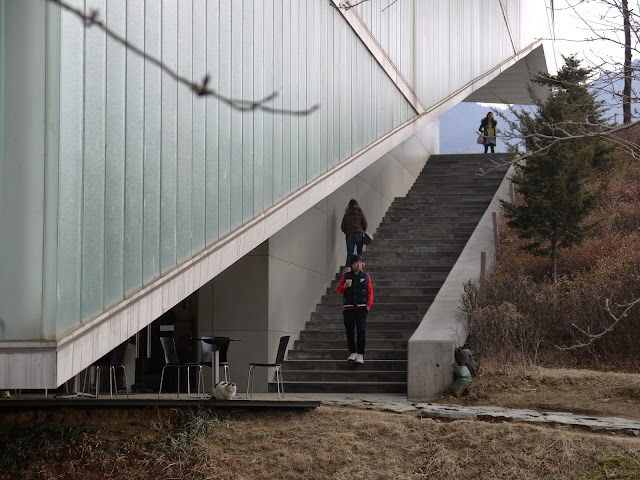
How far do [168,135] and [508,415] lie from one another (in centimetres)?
433

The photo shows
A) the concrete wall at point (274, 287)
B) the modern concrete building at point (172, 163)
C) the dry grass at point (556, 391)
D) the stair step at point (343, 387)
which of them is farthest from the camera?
the concrete wall at point (274, 287)

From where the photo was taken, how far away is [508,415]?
9766mm

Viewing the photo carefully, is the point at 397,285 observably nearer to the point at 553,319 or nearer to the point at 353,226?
the point at 353,226

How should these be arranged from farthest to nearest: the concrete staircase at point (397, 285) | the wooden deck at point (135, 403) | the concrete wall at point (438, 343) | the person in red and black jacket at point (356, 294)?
the concrete staircase at point (397, 285)
the person in red and black jacket at point (356, 294)
the concrete wall at point (438, 343)
the wooden deck at point (135, 403)

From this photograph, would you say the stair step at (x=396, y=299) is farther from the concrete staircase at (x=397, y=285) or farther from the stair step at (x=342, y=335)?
the stair step at (x=342, y=335)

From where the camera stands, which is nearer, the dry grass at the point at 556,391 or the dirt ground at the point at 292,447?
the dirt ground at the point at 292,447

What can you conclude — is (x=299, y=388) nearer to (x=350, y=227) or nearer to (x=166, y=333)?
(x=166, y=333)

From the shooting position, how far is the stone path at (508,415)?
9297mm

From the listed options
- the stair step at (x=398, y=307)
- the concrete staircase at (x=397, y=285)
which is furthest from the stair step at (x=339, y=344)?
the stair step at (x=398, y=307)

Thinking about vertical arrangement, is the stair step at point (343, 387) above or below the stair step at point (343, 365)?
below

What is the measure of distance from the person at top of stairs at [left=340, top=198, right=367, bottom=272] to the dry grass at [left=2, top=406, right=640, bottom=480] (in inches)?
324

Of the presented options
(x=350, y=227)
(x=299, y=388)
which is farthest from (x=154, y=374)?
(x=350, y=227)

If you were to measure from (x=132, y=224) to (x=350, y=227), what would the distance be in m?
9.53

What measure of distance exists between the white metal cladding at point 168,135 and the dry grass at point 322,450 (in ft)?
5.33
